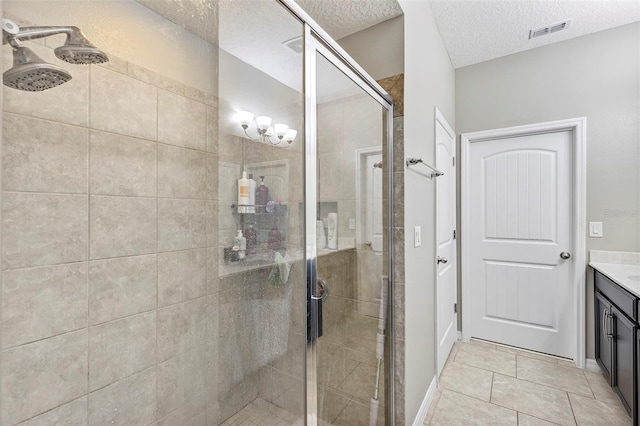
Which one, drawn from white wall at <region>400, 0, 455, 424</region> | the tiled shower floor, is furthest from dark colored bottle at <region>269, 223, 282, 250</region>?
white wall at <region>400, 0, 455, 424</region>

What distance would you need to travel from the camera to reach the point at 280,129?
1.09m

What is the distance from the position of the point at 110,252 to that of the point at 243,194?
622 millimetres

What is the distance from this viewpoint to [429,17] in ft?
7.19

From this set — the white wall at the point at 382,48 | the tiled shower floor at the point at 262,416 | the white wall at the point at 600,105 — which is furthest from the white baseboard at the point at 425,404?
the white wall at the point at 382,48

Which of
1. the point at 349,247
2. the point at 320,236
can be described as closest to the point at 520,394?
the point at 349,247

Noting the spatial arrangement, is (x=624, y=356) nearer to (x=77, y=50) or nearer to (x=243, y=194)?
(x=243, y=194)

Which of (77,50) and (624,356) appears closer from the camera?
(77,50)

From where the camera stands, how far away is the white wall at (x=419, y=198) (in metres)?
1.72

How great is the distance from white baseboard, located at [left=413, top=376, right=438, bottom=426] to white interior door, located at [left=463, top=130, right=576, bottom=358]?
112 cm

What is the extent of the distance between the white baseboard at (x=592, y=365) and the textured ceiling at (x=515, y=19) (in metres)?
2.76

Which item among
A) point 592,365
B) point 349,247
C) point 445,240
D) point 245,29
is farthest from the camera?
point 445,240

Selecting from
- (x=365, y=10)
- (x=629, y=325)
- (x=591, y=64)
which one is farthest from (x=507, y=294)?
(x=365, y=10)

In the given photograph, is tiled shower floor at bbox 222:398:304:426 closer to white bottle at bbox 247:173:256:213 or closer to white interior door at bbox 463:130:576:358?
white bottle at bbox 247:173:256:213

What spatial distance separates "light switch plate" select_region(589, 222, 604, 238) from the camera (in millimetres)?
2467
